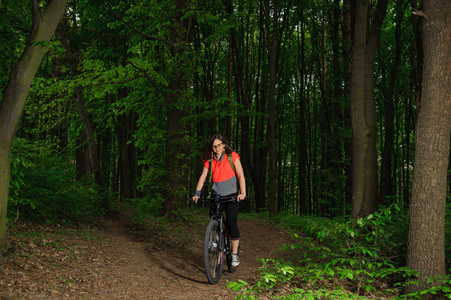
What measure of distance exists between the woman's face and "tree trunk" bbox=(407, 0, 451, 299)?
292 cm

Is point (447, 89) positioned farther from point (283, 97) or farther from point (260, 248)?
point (283, 97)

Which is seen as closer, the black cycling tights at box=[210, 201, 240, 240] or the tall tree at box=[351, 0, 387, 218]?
the black cycling tights at box=[210, 201, 240, 240]

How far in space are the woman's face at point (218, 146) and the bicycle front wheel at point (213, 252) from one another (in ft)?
3.70

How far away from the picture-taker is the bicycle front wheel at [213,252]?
5.19m

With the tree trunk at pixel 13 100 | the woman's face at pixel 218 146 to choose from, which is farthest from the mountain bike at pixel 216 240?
the tree trunk at pixel 13 100

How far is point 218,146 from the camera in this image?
5.70m

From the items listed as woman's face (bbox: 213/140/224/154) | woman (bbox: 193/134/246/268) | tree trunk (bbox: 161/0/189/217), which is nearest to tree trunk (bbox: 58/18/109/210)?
tree trunk (bbox: 161/0/189/217)

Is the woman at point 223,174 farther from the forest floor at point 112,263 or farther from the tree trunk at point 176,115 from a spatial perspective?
the tree trunk at point 176,115

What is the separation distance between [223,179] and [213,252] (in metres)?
1.16

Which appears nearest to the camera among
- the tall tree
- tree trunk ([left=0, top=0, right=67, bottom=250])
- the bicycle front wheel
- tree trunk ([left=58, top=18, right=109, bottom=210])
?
the bicycle front wheel

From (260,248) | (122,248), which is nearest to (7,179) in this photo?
(122,248)

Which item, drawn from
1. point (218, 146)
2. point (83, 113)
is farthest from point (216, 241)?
point (83, 113)

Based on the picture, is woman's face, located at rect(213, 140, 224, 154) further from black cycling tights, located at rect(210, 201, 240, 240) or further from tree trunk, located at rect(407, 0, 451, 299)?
tree trunk, located at rect(407, 0, 451, 299)

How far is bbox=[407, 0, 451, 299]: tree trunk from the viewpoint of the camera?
4691 mm
